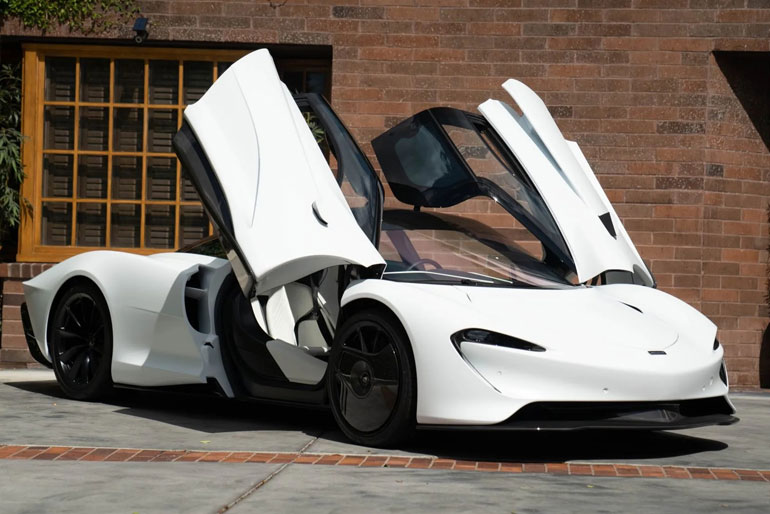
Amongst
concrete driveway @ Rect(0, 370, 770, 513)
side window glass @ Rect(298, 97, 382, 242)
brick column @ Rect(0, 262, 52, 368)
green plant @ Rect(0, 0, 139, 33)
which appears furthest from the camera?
green plant @ Rect(0, 0, 139, 33)

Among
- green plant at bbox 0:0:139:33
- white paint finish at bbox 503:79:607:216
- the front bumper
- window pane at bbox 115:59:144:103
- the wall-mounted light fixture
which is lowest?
the front bumper

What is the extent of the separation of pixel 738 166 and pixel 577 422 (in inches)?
239

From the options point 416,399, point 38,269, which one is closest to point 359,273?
point 416,399

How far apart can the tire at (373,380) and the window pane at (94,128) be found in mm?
5751

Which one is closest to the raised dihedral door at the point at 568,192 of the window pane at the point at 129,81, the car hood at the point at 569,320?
the car hood at the point at 569,320

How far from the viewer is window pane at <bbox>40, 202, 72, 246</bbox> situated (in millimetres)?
11461

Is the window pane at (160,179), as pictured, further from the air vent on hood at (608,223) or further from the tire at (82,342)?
the air vent on hood at (608,223)

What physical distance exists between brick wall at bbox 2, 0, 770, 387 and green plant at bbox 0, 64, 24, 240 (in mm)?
520

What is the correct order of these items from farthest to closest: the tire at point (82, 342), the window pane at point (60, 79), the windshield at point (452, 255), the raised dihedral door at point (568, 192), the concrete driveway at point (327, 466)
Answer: the window pane at point (60, 79) → the tire at point (82, 342) → the raised dihedral door at point (568, 192) → the windshield at point (452, 255) → the concrete driveway at point (327, 466)

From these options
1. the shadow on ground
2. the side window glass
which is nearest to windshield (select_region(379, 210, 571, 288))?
the side window glass

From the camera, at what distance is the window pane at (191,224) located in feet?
37.8

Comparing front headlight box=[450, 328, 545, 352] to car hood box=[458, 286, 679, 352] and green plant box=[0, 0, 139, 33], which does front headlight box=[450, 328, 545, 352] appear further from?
green plant box=[0, 0, 139, 33]

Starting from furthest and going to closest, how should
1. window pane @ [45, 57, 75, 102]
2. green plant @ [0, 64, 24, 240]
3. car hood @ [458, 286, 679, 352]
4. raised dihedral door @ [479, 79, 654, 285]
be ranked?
window pane @ [45, 57, 75, 102] < green plant @ [0, 64, 24, 240] < raised dihedral door @ [479, 79, 654, 285] < car hood @ [458, 286, 679, 352]

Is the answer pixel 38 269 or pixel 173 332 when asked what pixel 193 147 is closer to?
pixel 173 332
